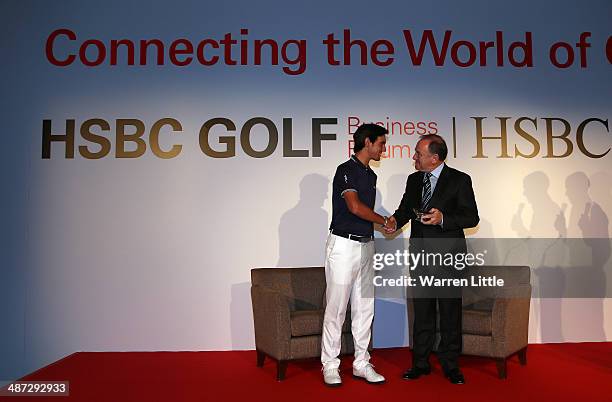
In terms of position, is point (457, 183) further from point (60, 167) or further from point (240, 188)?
point (60, 167)

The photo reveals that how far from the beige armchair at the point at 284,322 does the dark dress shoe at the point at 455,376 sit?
873 millimetres

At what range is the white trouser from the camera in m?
3.70

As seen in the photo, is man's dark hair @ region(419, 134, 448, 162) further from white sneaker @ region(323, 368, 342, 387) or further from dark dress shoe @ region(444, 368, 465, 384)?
white sneaker @ region(323, 368, 342, 387)

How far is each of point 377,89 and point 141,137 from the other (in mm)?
2457

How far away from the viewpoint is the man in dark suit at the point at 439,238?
3.80 meters

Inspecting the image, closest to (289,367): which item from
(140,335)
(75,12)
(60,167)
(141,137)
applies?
(140,335)

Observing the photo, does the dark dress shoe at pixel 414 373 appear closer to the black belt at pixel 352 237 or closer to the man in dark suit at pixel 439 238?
the man in dark suit at pixel 439 238

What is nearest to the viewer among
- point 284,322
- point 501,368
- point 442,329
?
point 442,329

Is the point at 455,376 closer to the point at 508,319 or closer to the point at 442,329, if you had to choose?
the point at 442,329

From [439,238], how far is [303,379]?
57.9 inches

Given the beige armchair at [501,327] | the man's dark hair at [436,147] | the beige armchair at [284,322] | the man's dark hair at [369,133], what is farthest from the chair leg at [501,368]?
the man's dark hair at [369,133]

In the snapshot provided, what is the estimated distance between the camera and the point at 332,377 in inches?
147

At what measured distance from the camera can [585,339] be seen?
5.35 meters

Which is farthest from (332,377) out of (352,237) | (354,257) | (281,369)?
(352,237)
